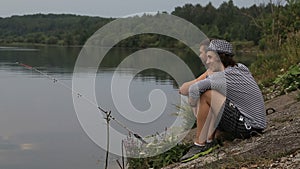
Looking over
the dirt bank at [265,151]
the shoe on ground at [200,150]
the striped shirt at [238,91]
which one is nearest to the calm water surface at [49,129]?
the shoe on ground at [200,150]

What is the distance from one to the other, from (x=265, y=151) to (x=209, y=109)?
2.03ft

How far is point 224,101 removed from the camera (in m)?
4.31

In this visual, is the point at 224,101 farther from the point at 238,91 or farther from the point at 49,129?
the point at 49,129

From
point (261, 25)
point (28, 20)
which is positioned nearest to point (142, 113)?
point (261, 25)

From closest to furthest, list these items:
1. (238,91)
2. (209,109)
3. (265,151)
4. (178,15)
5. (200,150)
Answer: (265,151) < (209,109) < (238,91) < (200,150) < (178,15)

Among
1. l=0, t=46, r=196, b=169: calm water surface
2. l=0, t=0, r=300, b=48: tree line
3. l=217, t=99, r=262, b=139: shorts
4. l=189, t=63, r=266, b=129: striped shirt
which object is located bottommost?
l=0, t=46, r=196, b=169: calm water surface

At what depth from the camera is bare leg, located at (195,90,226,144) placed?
14.1 feet

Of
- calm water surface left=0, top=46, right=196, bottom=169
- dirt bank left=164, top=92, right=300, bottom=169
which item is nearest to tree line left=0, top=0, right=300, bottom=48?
calm water surface left=0, top=46, right=196, bottom=169

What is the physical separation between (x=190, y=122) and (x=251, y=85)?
2.07 metres

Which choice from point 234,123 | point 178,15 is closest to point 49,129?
point 234,123

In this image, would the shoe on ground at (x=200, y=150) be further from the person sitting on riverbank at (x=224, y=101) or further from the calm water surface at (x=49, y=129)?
the calm water surface at (x=49, y=129)

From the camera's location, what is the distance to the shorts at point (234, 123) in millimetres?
4348

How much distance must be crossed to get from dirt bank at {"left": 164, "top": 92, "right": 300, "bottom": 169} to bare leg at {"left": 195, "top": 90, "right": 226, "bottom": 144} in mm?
236

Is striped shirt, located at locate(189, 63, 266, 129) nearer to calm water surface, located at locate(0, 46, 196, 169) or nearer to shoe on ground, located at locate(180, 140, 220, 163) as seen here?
shoe on ground, located at locate(180, 140, 220, 163)
